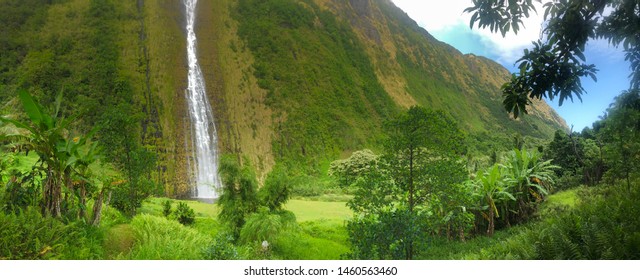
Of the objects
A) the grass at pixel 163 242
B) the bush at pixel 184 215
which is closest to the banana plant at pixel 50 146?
the grass at pixel 163 242

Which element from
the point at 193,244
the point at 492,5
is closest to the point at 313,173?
the point at 193,244

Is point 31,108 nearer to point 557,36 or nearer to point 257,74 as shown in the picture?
point 557,36

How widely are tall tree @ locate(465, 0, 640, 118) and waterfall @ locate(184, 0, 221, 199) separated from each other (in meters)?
9.47

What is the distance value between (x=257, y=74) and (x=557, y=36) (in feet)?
74.1

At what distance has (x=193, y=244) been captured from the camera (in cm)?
384

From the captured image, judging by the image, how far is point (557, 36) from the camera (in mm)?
2586

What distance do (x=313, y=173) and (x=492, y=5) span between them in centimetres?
1056

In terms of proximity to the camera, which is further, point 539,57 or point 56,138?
point 56,138

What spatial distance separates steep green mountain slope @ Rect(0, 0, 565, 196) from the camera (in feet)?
31.0

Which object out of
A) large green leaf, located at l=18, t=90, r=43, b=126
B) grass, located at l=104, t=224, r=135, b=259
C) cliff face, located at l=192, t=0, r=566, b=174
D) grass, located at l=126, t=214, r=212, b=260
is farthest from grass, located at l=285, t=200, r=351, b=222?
large green leaf, located at l=18, t=90, r=43, b=126

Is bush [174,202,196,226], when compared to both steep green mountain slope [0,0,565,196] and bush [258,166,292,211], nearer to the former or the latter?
bush [258,166,292,211]

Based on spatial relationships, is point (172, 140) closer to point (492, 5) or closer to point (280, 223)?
point (280, 223)

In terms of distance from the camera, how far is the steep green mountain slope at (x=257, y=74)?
31.0 ft

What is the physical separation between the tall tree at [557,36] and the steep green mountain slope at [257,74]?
17.4 feet
